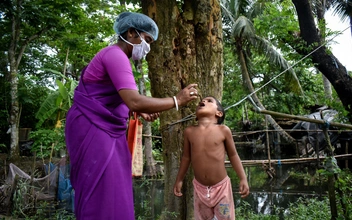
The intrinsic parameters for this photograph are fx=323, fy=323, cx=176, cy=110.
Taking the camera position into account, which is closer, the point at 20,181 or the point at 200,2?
the point at 200,2

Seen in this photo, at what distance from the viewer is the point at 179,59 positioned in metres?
3.01

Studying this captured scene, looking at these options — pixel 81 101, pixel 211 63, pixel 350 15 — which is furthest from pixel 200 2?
pixel 350 15

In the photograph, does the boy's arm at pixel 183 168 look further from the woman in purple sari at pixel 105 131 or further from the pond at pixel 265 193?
the pond at pixel 265 193

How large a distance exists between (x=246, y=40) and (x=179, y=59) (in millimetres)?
13314

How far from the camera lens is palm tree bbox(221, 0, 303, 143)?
46.4 ft

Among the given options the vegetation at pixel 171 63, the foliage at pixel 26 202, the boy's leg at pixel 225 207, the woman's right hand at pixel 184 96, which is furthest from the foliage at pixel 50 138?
the woman's right hand at pixel 184 96

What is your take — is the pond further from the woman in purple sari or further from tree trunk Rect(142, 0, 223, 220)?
the woman in purple sari

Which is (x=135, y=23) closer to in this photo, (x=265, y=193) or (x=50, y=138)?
(x=50, y=138)

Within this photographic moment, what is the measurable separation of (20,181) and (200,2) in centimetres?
446

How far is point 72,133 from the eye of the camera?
1778 millimetres

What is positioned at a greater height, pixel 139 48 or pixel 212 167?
pixel 139 48

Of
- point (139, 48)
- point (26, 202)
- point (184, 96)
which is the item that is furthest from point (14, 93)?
point (184, 96)

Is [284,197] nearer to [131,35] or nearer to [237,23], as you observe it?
[131,35]

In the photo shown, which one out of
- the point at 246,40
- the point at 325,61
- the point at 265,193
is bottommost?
the point at 265,193
